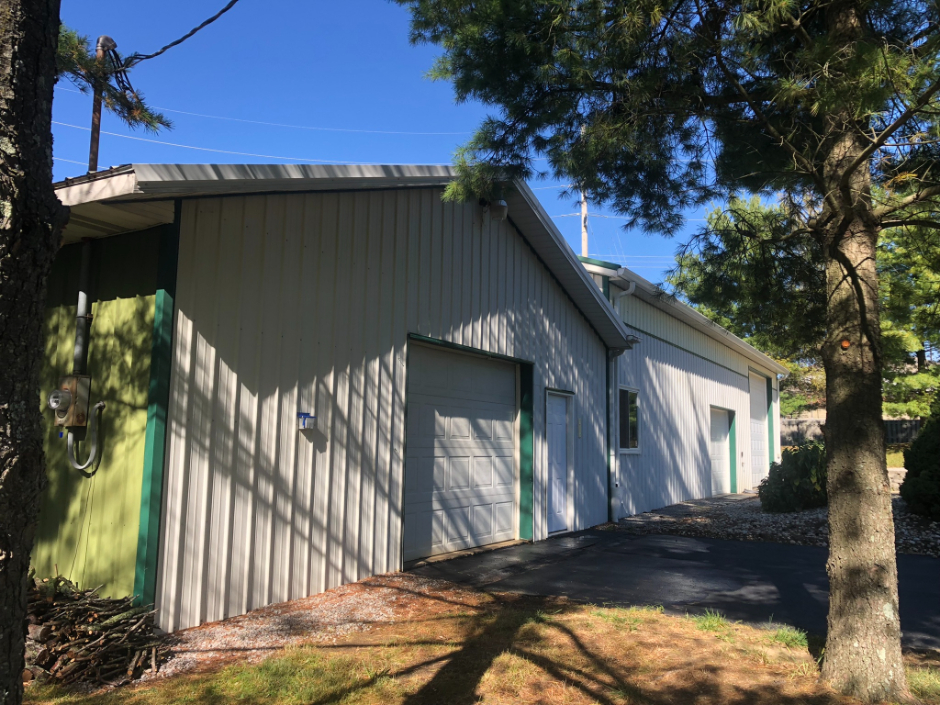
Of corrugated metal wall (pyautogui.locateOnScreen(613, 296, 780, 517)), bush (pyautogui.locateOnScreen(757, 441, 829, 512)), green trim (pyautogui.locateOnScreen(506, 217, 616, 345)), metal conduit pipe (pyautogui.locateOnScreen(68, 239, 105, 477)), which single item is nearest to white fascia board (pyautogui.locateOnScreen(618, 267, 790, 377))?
corrugated metal wall (pyautogui.locateOnScreen(613, 296, 780, 517))

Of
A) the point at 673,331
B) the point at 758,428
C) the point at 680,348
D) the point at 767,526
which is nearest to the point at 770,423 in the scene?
the point at 758,428

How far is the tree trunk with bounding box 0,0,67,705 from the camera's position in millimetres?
2232

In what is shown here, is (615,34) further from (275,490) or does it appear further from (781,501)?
(781,501)

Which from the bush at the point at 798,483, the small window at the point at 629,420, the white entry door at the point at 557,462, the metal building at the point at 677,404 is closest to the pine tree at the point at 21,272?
the metal building at the point at 677,404

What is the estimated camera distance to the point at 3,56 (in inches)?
95.0

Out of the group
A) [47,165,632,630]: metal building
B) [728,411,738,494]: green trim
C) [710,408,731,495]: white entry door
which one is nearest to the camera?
[47,165,632,630]: metal building

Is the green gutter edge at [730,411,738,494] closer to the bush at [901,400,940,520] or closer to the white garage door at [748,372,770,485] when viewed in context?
the white garage door at [748,372,770,485]

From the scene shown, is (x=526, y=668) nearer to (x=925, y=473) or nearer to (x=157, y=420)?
(x=157, y=420)

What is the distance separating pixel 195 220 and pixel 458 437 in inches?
175

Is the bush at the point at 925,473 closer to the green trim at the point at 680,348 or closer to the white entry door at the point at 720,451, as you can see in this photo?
the green trim at the point at 680,348

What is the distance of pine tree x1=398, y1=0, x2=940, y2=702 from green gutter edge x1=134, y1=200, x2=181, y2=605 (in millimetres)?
2688

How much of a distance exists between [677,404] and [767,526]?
5143 mm

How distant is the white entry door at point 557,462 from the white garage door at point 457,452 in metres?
0.83

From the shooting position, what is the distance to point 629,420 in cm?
1369
